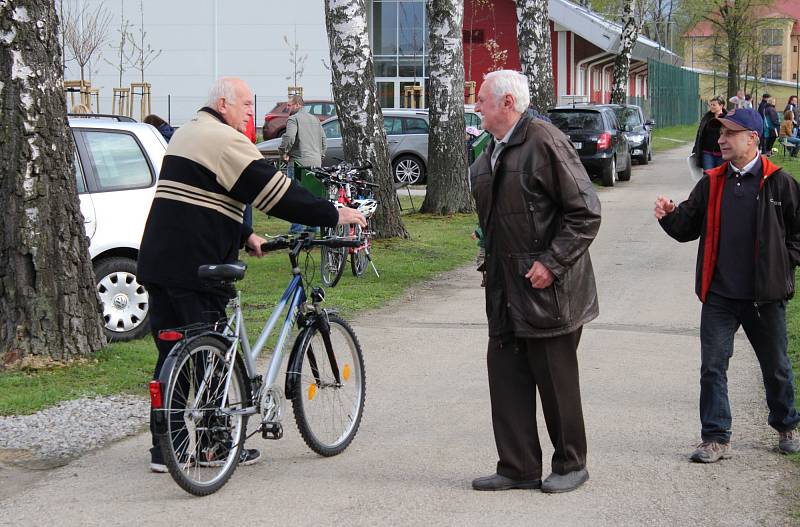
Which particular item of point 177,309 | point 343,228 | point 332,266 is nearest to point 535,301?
point 177,309

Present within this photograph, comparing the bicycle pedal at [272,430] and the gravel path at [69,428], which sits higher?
the bicycle pedal at [272,430]

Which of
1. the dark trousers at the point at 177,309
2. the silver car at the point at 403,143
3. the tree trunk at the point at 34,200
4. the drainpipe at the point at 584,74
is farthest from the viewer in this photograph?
the drainpipe at the point at 584,74

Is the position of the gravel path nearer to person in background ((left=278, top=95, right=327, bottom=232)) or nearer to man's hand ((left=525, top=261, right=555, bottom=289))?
man's hand ((left=525, top=261, right=555, bottom=289))

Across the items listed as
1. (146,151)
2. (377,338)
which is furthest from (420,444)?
(146,151)

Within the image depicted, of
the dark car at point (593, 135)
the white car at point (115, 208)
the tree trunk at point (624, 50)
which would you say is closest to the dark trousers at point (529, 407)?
the white car at point (115, 208)

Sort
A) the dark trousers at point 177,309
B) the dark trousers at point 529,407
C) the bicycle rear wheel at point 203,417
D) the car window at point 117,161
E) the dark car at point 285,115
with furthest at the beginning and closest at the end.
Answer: the dark car at point 285,115, the car window at point 117,161, the dark trousers at point 177,309, the dark trousers at point 529,407, the bicycle rear wheel at point 203,417

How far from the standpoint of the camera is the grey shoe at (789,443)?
608cm

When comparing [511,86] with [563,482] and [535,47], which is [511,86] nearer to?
[563,482]

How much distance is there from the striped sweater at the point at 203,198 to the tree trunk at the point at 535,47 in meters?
17.8

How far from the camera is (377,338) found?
31.0ft

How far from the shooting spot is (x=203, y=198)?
5.58 metres

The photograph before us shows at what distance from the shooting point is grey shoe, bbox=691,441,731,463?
19.5 feet

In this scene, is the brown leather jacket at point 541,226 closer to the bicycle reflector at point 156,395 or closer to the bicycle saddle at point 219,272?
the bicycle saddle at point 219,272

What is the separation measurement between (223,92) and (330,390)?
5.38 ft
